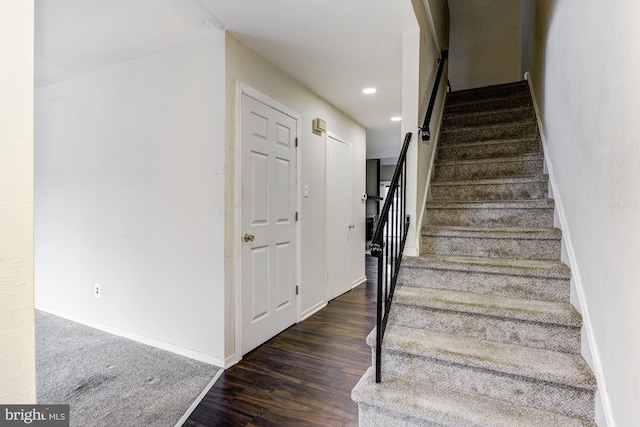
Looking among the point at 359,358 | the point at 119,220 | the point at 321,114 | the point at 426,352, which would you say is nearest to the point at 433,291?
the point at 426,352

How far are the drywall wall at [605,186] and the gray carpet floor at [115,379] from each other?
6.61ft

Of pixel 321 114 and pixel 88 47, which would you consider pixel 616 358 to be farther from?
pixel 88 47

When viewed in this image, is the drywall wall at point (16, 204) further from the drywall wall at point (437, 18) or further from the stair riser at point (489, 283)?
the drywall wall at point (437, 18)

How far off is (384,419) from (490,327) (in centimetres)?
73

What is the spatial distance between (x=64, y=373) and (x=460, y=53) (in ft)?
20.0

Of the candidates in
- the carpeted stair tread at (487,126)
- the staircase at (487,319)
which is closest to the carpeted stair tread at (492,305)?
the staircase at (487,319)

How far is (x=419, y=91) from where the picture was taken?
2312 millimetres

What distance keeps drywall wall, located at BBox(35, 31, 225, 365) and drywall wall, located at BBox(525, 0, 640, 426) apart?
6.82ft

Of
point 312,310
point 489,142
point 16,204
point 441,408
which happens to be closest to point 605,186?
point 441,408

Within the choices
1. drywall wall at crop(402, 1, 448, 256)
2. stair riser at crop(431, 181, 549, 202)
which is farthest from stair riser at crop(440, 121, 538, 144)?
drywall wall at crop(402, 1, 448, 256)

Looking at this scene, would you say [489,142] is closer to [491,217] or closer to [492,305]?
[491,217]

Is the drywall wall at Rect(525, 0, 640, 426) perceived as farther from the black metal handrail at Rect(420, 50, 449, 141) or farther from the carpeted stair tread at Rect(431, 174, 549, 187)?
the black metal handrail at Rect(420, 50, 449, 141)

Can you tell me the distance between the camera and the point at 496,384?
1.47 metres

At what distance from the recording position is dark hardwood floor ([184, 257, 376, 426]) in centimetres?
177
